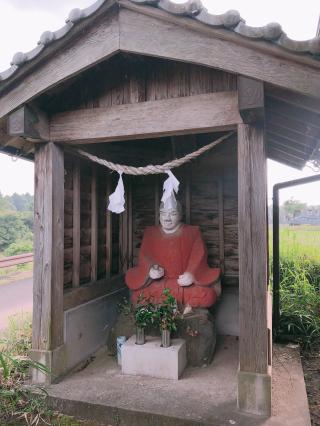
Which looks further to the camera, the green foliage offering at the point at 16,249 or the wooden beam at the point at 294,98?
the green foliage offering at the point at 16,249

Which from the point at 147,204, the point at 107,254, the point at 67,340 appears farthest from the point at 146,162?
the point at 67,340

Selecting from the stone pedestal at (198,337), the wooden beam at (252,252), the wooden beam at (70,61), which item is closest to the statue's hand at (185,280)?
the stone pedestal at (198,337)

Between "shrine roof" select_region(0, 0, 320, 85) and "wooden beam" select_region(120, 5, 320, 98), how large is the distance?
0.05m

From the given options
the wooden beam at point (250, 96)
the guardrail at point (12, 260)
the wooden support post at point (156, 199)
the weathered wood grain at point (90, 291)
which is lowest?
the guardrail at point (12, 260)

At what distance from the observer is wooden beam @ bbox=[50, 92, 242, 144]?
3.10m

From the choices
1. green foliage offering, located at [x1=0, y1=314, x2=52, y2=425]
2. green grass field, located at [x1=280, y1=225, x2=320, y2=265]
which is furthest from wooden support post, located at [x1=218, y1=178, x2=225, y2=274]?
green grass field, located at [x1=280, y1=225, x2=320, y2=265]

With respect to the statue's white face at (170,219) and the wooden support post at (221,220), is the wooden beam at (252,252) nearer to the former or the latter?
the statue's white face at (170,219)

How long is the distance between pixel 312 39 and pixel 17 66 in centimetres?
260

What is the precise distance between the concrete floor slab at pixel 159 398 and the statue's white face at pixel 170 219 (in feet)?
6.34

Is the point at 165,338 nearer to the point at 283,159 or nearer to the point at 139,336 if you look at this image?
the point at 139,336

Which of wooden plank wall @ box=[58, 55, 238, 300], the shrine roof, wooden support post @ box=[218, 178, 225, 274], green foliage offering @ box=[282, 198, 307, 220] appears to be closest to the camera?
the shrine roof

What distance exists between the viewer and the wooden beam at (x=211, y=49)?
8.47 ft

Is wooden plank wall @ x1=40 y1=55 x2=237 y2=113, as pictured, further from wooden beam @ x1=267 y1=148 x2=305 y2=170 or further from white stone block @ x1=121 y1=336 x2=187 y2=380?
white stone block @ x1=121 y1=336 x2=187 y2=380

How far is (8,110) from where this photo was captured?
10.9ft
